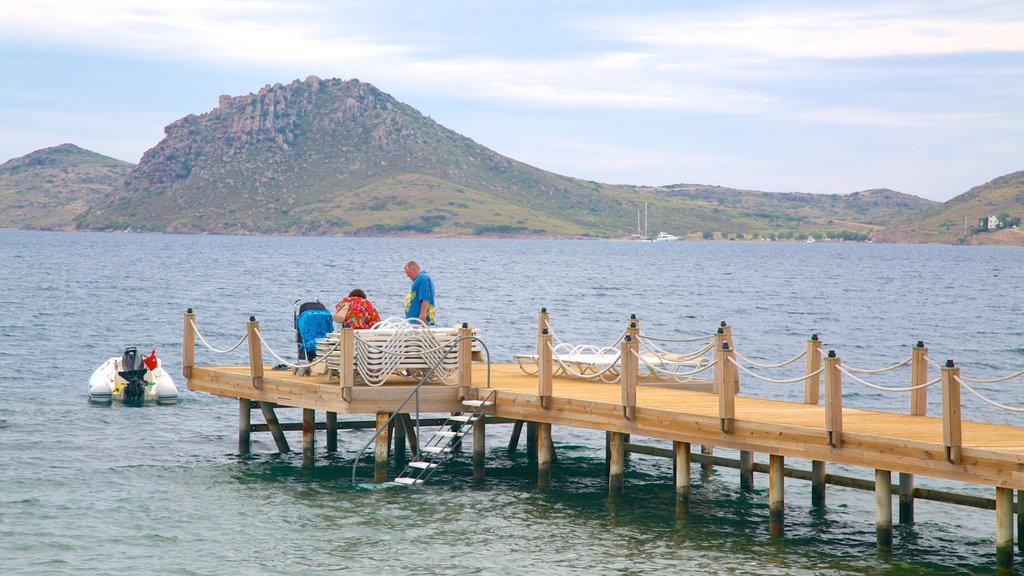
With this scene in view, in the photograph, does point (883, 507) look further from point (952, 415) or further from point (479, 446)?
point (479, 446)

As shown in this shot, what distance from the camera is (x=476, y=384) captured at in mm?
21078

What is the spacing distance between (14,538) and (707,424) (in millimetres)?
10357

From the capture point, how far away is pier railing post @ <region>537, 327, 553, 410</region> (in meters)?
18.8

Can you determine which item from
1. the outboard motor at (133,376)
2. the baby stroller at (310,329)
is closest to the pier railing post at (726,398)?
the baby stroller at (310,329)

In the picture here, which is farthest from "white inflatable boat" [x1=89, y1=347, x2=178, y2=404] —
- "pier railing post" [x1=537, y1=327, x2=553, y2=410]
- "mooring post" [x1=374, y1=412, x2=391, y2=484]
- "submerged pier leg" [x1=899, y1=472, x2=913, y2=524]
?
"submerged pier leg" [x1=899, y1=472, x2=913, y2=524]

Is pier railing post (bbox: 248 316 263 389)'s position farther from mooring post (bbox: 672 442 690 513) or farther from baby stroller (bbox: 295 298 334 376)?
mooring post (bbox: 672 442 690 513)

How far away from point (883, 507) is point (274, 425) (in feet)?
39.8

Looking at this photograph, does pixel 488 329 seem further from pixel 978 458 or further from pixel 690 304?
pixel 978 458

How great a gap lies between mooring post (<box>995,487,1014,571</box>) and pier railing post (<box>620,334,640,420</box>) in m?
5.32

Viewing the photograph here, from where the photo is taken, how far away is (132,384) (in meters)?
30.8

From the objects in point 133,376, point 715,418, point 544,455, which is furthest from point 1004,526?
point 133,376

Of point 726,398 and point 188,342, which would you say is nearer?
point 726,398

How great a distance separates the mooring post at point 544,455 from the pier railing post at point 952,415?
6.86 metres

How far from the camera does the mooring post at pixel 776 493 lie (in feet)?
55.9
